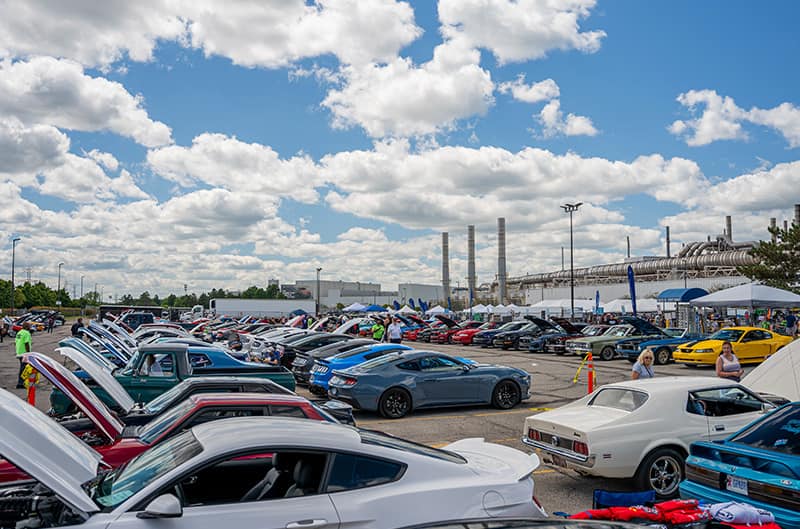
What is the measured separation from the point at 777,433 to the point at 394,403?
25.7 feet

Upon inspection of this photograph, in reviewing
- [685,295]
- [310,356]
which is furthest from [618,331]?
[310,356]

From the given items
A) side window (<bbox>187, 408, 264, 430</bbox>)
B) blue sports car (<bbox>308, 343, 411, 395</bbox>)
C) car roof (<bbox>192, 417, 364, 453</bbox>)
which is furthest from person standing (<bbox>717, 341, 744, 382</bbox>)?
car roof (<bbox>192, 417, 364, 453</bbox>)

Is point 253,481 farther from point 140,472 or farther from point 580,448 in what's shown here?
point 580,448

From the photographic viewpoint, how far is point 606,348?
26594 millimetres

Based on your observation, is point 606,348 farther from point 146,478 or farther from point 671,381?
point 146,478

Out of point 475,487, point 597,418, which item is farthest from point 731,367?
point 475,487

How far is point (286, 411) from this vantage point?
22.1 ft

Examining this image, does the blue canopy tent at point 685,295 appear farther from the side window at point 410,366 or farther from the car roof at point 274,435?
the car roof at point 274,435

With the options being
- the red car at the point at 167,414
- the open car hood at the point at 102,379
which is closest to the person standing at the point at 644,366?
the red car at the point at 167,414

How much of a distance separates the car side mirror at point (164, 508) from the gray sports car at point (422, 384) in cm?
890

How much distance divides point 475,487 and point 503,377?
9.26 m

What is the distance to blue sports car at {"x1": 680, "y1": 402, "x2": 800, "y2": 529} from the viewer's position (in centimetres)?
512

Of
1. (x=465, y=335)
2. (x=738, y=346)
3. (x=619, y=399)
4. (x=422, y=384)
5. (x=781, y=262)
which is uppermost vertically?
(x=781, y=262)

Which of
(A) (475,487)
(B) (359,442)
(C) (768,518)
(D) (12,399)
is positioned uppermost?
(D) (12,399)
